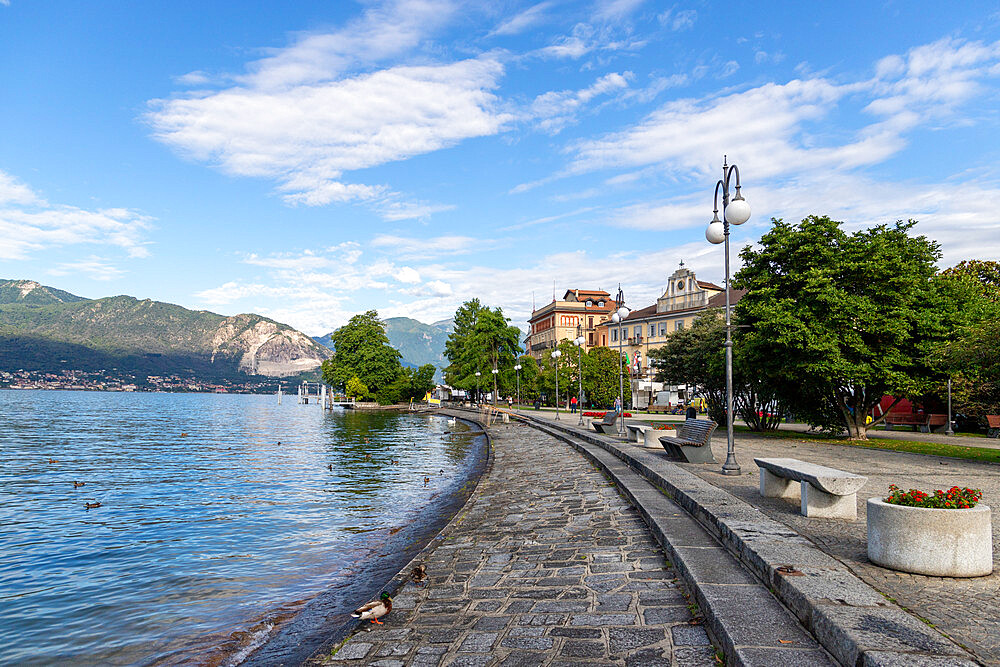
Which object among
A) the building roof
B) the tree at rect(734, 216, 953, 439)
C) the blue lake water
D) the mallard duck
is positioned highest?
the building roof

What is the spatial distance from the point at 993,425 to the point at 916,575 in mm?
29663

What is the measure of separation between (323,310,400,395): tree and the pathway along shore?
86851 millimetres

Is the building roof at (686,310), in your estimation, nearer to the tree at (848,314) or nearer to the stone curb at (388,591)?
the tree at (848,314)

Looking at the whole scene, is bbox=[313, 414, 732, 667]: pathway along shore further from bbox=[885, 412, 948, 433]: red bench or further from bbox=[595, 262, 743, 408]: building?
bbox=[595, 262, 743, 408]: building

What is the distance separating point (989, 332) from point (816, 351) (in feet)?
22.5

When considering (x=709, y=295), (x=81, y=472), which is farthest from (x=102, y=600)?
(x=709, y=295)

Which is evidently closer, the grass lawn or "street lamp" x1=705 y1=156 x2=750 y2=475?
"street lamp" x1=705 y1=156 x2=750 y2=475

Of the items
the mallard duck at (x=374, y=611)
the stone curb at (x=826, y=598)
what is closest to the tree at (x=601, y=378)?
the stone curb at (x=826, y=598)

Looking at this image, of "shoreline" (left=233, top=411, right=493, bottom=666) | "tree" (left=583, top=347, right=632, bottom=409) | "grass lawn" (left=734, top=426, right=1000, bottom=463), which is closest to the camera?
"shoreline" (left=233, top=411, right=493, bottom=666)

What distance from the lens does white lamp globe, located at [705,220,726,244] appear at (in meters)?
13.9

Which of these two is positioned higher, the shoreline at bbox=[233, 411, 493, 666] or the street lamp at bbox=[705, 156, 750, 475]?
the street lamp at bbox=[705, 156, 750, 475]

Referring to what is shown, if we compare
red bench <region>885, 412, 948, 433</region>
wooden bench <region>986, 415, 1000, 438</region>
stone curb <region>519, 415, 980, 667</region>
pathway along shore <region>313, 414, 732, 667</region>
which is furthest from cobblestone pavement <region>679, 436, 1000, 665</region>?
red bench <region>885, 412, 948, 433</region>

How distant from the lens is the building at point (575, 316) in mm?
102812

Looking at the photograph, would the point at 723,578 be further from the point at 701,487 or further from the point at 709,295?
the point at 709,295
